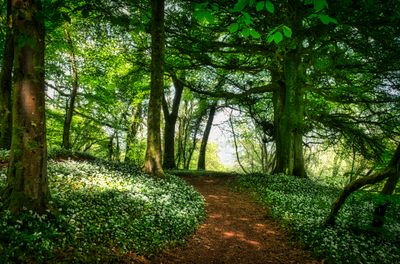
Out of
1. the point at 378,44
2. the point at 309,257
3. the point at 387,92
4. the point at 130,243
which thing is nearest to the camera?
the point at 130,243

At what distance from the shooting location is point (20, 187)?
243 inches

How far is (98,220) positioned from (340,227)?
7.02m

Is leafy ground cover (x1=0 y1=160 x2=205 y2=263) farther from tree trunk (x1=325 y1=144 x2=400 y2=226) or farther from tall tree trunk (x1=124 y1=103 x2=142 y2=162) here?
tall tree trunk (x1=124 y1=103 x2=142 y2=162)

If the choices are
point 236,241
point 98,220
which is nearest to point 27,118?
point 98,220

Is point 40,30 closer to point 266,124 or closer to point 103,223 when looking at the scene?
point 103,223

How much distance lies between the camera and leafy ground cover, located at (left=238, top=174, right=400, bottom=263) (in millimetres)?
8148

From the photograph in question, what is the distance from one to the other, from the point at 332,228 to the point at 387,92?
1010 centimetres

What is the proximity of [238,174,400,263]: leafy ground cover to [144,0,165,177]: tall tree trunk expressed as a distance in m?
4.81

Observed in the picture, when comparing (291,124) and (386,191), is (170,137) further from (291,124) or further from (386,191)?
(386,191)

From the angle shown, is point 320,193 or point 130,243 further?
point 320,193

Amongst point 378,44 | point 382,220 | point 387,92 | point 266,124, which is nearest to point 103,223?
point 382,220

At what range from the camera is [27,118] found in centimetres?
611

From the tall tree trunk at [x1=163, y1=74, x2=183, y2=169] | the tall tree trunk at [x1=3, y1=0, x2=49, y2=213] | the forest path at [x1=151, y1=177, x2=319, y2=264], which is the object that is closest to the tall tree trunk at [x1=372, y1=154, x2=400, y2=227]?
the forest path at [x1=151, y1=177, x2=319, y2=264]

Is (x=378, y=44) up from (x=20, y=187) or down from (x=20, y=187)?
up
